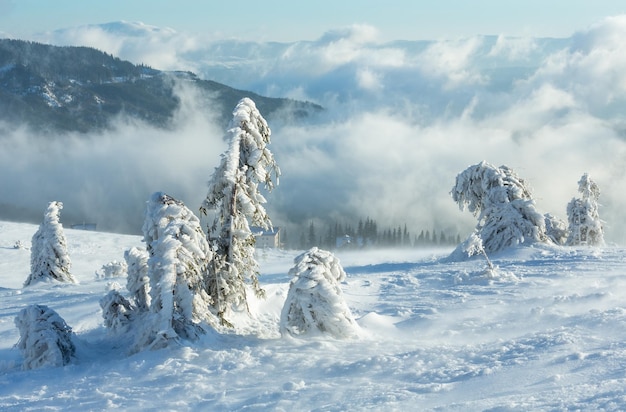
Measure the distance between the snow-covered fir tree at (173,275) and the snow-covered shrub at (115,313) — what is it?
6.26 feet

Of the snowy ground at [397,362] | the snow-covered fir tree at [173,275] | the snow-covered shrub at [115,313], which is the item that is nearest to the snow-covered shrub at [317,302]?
the snowy ground at [397,362]

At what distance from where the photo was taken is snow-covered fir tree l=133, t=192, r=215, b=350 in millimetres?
15102

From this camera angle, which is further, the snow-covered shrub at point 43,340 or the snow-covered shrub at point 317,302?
the snow-covered shrub at point 317,302

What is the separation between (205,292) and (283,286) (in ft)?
21.9

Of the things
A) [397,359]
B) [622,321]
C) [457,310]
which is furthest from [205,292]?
[622,321]

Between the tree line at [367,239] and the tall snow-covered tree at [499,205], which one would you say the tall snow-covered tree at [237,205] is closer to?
the tall snow-covered tree at [499,205]

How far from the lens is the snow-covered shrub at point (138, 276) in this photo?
17.8 meters

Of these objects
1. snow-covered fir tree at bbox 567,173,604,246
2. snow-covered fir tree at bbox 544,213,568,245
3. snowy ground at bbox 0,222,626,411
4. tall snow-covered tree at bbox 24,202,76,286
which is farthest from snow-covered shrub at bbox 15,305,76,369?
snow-covered fir tree at bbox 567,173,604,246

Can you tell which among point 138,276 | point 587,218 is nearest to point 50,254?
point 138,276

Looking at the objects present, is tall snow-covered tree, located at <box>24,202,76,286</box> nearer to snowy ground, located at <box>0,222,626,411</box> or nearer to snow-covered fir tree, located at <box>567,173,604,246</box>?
snowy ground, located at <box>0,222,626,411</box>

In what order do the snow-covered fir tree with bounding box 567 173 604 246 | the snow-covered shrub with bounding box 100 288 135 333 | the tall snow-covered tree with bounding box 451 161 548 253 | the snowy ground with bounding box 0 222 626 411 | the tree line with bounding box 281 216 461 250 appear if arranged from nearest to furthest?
the snowy ground with bounding box 0 222 626 411 < the snow-covered shrub with bounding box 100 288 135 333 < the tall snow-covered tree with bounding box 451 161 548 253 < the snow-covered fir tree with bounding box 567 173 604 246 < the tree line with bounding box 281 216 461 250

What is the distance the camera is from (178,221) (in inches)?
626

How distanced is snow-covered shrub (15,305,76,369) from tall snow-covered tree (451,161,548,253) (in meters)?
21.0

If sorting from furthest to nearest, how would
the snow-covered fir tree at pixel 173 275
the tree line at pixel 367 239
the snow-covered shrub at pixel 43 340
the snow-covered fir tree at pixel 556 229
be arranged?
1. the tree line at pixel 367 239
2. the snow-covered fir tree at pixel 556 229
3. the snow-covered fir tree at pixel 173 275
4. the snow-covered shrub at pixel 43 340
